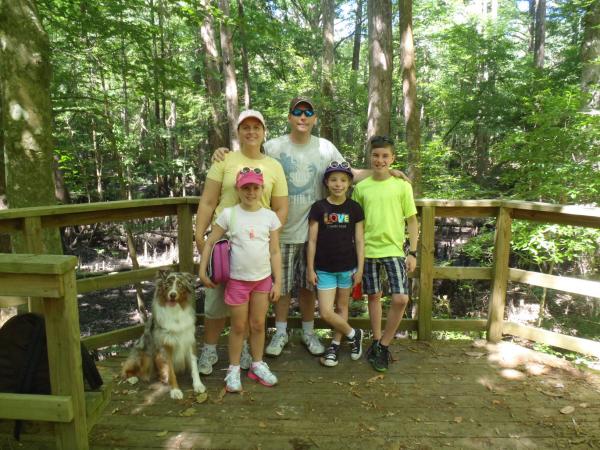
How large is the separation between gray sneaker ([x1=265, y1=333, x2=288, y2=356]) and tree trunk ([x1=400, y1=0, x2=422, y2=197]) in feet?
21.6

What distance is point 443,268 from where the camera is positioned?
13.3ft

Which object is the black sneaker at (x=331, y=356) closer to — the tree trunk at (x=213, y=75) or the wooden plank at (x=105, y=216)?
the wooden plank at (x=105, y=216)

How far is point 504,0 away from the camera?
36.3 metres

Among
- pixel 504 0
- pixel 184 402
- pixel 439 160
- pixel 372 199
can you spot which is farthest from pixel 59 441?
pixel 504 0

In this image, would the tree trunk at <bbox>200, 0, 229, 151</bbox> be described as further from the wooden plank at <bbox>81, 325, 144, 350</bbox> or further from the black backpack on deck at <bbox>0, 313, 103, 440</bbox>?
the black backpack on deck at <bbox>0, 313, 103, 440</bbox>

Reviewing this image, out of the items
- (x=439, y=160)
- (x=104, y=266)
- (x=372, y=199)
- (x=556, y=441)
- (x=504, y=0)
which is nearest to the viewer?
(x=556, y=441)

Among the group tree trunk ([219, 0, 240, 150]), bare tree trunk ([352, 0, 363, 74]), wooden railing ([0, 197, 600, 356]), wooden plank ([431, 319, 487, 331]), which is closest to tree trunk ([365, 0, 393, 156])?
tree trunk ([219, 0, 240, 150])

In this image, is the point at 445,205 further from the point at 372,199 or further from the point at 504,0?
the point at 504,0

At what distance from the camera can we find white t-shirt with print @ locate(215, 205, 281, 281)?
3068mm

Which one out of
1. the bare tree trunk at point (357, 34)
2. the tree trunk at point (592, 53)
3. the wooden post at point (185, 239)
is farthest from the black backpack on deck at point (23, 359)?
the bare tree trunk at point (357, 34)

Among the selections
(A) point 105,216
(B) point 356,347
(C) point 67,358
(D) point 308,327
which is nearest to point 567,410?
(B) point 356,347

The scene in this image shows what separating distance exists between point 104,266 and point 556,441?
1645cm

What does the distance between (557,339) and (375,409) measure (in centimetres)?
189

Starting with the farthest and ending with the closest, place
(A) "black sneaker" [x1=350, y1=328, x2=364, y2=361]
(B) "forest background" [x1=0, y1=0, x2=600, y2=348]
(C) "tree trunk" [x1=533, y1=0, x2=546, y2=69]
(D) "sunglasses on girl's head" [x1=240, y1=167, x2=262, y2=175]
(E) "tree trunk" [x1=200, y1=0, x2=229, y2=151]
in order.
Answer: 1. (C) "tree trunk" [x1=533, y1=0, x2=546, y2=69]
2. (E) "tree trunk" [x1=200, y1=0, x2=229, y2=151]
3. (B) "forest background" [x1=0, y1=0, x2=600, y2=348]
4. (A) "black sneaker" [x1=350, y1=328, x2=364, y2=361]
5. (D) "sunglasses on girl's head" [x1=240, y1=167, x2=262, y2=175]
